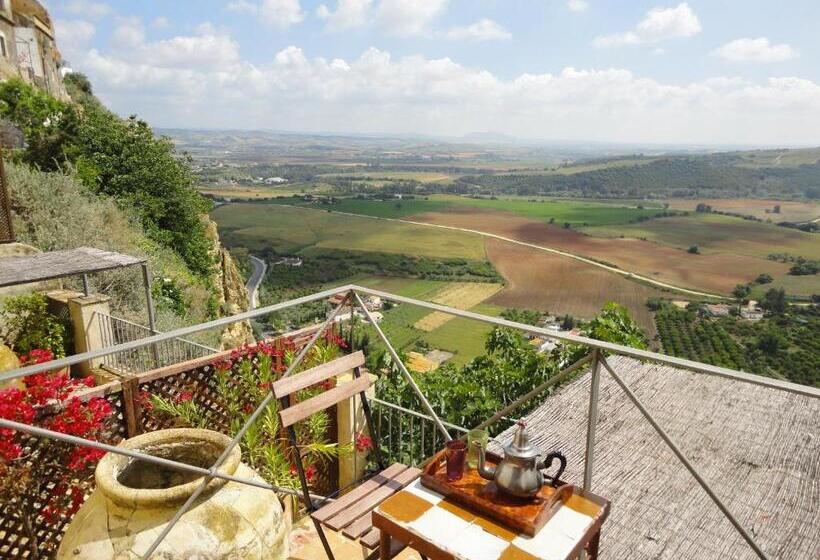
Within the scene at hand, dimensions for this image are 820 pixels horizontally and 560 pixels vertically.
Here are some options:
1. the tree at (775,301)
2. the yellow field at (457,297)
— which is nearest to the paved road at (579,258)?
the tree at (775,301)

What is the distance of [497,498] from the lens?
1837mm

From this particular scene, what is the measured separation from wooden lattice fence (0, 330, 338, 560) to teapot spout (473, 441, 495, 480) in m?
2.43

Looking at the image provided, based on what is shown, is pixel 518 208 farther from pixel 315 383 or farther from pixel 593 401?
pixel 593 401

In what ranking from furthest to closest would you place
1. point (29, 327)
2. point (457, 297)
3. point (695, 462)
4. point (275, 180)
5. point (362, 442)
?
point (275, 180) < point (457, 297) < point (29, 327) < point (695, 462) < point (362, 442)

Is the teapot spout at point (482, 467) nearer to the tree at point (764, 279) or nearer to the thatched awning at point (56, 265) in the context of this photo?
the thatched awning at point (56, 265)

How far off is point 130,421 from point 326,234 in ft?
255

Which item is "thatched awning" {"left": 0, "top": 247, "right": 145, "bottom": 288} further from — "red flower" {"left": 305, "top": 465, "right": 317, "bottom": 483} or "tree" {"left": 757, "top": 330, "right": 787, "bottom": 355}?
"tree" {"left": 757, "top": 330, "right": 787, "bottom": 355}

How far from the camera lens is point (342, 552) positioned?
3.36m

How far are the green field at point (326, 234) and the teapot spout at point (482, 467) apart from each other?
6797cm

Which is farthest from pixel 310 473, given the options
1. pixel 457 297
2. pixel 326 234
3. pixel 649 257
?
pixel 326 234

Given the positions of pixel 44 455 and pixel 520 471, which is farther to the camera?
pixel 44 455

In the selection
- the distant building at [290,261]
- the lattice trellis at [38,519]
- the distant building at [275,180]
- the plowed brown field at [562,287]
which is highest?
the lattice trellis at [38,519]

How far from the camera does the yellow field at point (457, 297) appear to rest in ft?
156

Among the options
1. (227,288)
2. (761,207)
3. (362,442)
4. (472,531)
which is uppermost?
(472,531)
